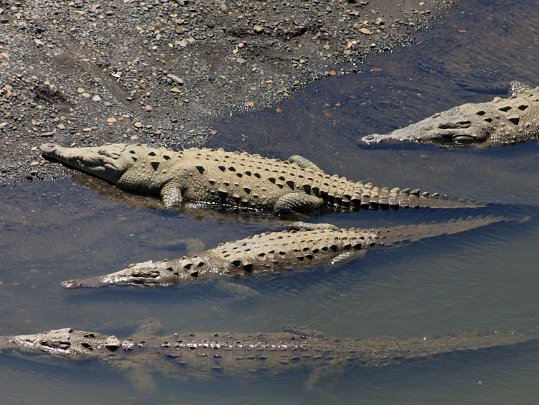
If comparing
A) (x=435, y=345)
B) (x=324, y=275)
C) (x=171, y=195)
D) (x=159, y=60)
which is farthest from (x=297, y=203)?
(x=159, y=60)

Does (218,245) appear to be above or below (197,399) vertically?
above

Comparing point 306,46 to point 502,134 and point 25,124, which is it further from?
point 25,124

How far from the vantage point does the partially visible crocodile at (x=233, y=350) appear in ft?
27.8

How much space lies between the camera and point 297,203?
34.8ft

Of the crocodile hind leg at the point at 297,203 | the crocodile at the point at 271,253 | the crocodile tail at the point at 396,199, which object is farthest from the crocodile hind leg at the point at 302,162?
the crocodile at the point at 271,253

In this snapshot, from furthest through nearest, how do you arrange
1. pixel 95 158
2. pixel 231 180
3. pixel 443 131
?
pixel 443 131 → pixel 95 158 → pixel 231 180

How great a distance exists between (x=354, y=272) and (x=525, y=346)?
6.41 ft

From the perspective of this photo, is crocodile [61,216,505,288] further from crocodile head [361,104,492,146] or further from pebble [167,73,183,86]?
pebble [167,73,183,86]

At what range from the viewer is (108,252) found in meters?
9.91

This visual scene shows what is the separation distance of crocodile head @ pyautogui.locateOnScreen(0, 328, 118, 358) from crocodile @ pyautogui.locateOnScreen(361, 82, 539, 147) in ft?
15.1

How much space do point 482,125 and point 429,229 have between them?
103 inches

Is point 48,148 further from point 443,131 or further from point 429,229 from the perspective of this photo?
point 443,131

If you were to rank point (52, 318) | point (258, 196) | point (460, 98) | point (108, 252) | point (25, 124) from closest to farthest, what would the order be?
point (52, 318) → point (108, 252) → point (258, 196) → point (25, 124) → point (460, 98)

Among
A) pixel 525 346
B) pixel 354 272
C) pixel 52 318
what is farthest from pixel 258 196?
pixel 525 346
